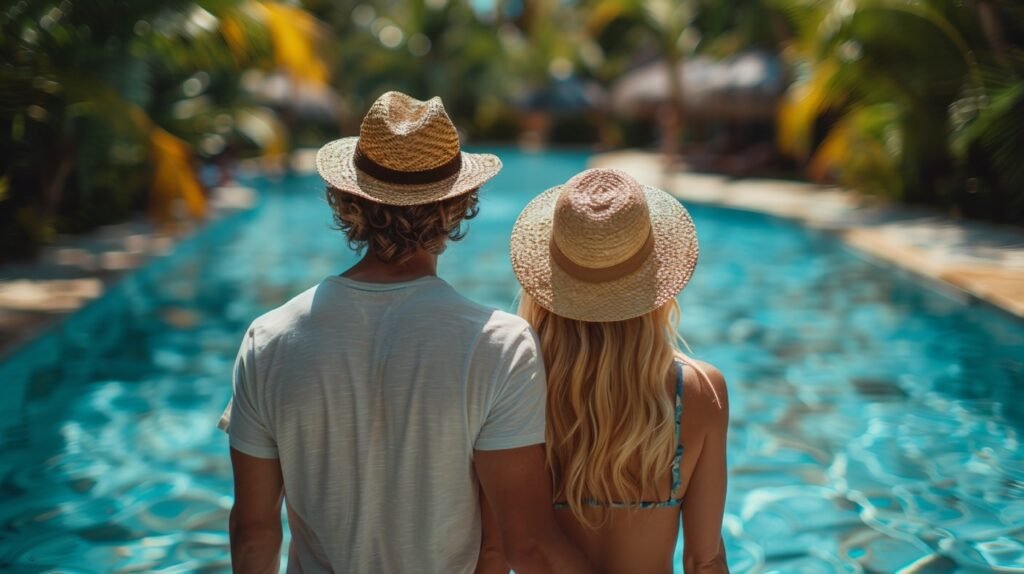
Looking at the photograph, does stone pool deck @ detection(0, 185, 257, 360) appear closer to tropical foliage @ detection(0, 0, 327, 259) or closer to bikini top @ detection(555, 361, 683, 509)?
tropical foliage @ detection(0, 0, 327, 259)

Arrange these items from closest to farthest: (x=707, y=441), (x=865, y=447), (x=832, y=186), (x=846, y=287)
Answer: (x=707, y=441) < (x=865, y=447) < (x=846, y=287) < (x=832, y=186)

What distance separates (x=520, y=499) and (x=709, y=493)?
51 cm

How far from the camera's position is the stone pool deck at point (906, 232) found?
7.57 m

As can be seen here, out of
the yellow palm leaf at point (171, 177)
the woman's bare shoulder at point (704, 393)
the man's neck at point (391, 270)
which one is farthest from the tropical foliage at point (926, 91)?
the man's neck at point (391, 270)

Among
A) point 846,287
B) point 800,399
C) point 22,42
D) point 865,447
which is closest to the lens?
point 865,447

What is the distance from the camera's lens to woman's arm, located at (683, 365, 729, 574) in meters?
1.96

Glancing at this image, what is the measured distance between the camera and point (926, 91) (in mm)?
11703

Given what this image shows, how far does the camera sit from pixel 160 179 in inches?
376

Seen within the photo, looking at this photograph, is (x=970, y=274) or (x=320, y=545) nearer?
(x=320, y=545)

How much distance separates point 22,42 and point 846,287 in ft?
22.8

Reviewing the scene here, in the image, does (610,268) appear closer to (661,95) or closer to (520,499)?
(520,499)

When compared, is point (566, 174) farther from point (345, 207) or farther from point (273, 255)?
point (345, 207)

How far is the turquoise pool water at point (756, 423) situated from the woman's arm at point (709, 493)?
1122 mm

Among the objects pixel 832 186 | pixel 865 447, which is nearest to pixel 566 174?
pixel 832 186
